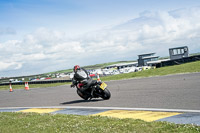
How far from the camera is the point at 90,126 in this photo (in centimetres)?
668

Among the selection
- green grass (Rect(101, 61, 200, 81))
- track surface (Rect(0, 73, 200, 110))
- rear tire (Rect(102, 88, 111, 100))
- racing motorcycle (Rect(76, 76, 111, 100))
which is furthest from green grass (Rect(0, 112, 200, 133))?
green grass (Rect(101, 61, 200, 81))

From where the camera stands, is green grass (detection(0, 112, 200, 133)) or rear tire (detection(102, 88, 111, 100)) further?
rear tire (detection(102, 88, 111, 100))

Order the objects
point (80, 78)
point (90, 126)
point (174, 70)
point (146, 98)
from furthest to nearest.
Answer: point (174, 70)
point (80, 78)
point (146, 98)
point (90, 126)

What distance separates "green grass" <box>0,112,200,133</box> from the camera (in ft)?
18.5

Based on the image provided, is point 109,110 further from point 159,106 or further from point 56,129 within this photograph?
point 56,129

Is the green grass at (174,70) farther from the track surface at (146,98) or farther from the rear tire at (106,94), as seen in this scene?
the rear tire at (106,94)

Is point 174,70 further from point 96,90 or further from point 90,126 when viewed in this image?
point 90,126

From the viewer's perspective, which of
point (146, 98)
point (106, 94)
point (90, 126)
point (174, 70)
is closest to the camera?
point (90, 126)

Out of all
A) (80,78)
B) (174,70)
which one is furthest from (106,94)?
(174,70)

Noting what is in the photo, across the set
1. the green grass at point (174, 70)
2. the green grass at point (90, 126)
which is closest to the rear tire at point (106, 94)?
the green grass at point (90, 126)

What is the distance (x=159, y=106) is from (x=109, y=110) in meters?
1.49

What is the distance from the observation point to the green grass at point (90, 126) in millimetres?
5645

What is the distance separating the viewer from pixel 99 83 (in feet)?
39.2

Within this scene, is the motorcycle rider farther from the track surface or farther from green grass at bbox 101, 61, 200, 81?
green grass at bbox 101, 61, 200, 81
